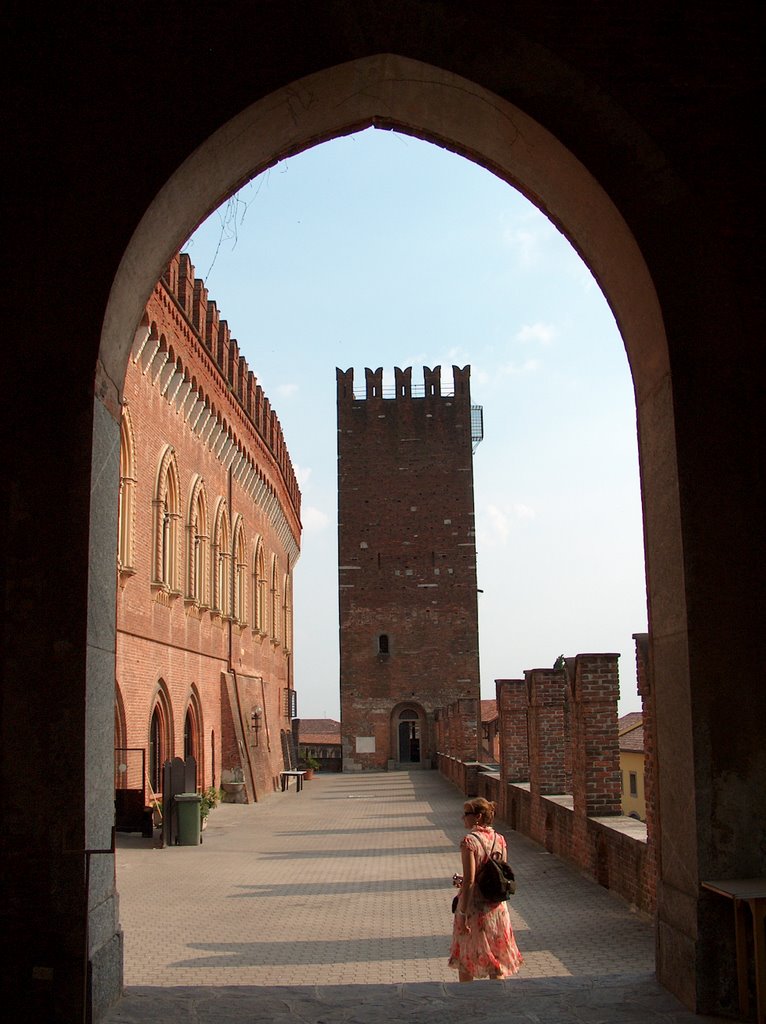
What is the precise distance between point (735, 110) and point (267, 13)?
2175mm

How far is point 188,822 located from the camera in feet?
54.6

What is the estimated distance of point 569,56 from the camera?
4887 mm

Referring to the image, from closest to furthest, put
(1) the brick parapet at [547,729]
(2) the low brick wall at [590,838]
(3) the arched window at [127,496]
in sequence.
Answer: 1. (2) the low brick wall at [590,838]
2. (1) the brick parapet at [547,729]
3. (3) the arched window at [127,496]

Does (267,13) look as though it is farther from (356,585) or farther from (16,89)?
(356,585)

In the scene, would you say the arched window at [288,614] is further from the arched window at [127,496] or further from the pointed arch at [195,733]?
the arched window at [127,496]

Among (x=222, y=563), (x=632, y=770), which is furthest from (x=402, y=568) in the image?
(x=222, y=563)

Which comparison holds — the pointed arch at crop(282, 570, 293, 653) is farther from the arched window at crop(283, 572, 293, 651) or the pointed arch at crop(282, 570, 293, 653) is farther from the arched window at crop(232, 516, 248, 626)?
the arched window at crop(232, 516, 248, 626)

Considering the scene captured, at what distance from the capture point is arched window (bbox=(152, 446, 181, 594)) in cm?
2000

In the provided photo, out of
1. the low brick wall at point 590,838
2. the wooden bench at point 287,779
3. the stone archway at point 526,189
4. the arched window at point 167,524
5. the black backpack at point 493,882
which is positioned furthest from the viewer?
the wooden bench at point 287,779

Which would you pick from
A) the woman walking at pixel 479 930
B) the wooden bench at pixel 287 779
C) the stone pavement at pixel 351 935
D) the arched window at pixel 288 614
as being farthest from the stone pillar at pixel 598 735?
the arched window at pixel 288 614

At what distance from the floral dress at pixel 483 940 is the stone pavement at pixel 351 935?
589 mm

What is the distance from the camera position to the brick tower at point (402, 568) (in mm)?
47938

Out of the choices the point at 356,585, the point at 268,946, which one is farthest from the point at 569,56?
the point at 356,585

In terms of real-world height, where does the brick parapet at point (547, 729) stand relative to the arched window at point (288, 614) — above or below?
below
